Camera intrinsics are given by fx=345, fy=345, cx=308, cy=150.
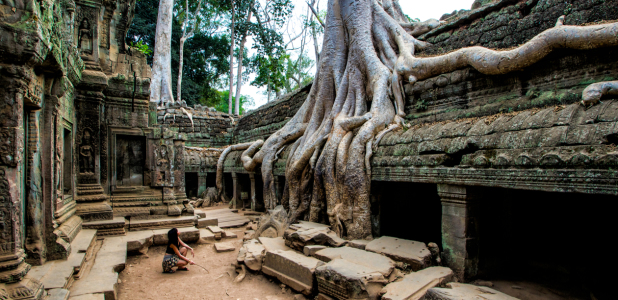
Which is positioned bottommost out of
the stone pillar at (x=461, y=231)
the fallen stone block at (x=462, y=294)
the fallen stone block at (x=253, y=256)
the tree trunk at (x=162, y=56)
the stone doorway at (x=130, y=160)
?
the fallen stone block at (x=253, y=256)

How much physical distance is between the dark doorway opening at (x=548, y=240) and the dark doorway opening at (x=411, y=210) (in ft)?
5.29

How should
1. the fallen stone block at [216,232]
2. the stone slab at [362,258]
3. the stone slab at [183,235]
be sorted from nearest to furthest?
the stone slab at [362,258] < the stone slab at [183,235] < the fallen stone block at [216,232]

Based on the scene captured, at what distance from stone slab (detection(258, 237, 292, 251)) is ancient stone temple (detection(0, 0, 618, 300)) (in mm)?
85

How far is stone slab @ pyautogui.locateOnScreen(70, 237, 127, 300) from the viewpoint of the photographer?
3.43m

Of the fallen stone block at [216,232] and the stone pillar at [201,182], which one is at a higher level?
the stone pillar at [201,182]

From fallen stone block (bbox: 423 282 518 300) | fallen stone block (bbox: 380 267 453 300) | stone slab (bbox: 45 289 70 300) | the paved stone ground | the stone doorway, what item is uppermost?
the stone doorway

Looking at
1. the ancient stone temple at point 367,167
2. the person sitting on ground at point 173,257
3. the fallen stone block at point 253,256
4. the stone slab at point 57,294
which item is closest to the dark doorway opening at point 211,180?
the ancient stone temple at point 367,167

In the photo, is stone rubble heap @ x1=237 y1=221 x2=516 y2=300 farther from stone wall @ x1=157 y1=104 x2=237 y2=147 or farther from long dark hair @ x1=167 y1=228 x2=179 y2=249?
stone wall @ x1=157 y1=104 x2=237 y2=147

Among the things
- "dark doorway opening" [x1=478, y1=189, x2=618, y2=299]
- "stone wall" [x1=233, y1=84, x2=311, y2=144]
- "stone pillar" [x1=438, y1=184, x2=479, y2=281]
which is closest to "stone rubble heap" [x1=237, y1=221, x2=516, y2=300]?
"stone pillar" [x1=438, y1=184, x2=479, y2=281]

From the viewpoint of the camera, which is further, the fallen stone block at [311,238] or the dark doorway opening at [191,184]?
the dark doorway opening at [191,184]

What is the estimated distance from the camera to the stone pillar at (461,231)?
3777 millimetres

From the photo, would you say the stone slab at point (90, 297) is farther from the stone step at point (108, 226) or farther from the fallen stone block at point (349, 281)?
the stone step at point (108, 226)

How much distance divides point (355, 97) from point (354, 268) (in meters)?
3.65

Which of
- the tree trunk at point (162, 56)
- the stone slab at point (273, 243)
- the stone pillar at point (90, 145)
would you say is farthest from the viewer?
the tree trunk at point (162, 56)
